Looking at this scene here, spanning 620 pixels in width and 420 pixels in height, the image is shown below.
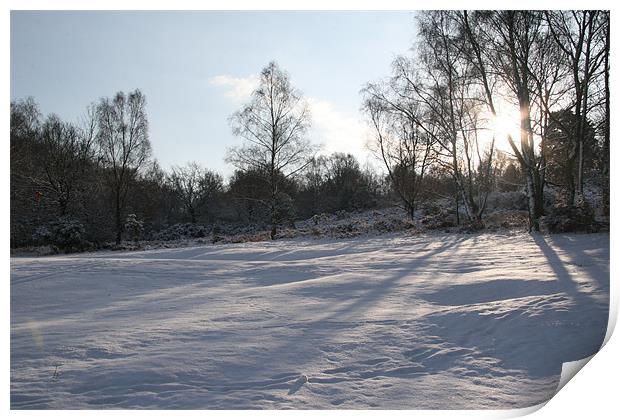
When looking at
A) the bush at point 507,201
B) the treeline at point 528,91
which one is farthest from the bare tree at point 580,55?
the bush at point 507,201

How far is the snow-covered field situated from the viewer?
2955 mm

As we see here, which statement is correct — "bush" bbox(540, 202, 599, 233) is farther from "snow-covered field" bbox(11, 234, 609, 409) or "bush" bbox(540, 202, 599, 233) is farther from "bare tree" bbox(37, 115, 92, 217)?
"bare tree" bbox(37, 115, 92, 217)

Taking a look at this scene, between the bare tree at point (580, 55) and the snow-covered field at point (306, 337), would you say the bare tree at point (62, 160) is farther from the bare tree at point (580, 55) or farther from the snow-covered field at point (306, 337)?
the bare tree at point (580, 55)

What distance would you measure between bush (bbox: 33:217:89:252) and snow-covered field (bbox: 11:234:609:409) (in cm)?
625

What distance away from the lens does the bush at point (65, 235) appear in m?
12.5

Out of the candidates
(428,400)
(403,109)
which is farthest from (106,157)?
(428,400)

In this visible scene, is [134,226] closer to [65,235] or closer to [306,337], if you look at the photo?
[65,235]

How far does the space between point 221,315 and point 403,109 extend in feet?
51.4

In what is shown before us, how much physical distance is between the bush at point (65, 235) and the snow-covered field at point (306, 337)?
625 centimetres

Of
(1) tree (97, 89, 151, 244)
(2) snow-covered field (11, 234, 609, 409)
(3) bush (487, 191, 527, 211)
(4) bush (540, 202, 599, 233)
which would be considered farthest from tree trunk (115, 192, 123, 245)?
(3) bush (487, 191, 527, 211)

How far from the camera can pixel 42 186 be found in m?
11.6

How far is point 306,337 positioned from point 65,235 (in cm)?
1268

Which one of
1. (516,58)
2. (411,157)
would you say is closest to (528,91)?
(516,58)
